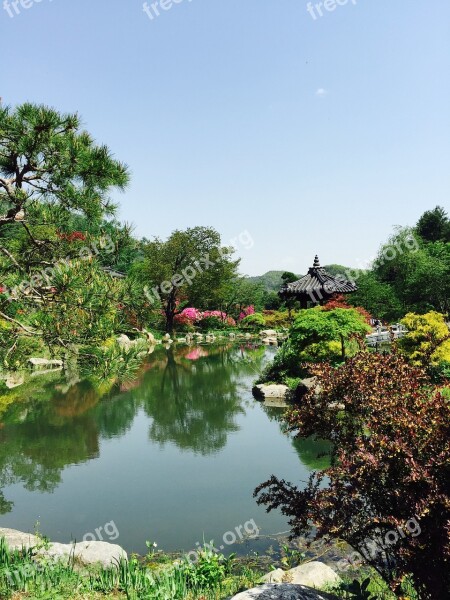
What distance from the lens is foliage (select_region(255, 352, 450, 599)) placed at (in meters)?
2.85

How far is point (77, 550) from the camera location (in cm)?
464

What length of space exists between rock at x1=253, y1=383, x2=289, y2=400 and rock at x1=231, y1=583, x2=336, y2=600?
1008cm

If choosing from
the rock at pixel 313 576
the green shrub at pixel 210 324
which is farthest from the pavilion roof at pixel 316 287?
the green shrub at pixel 210 324

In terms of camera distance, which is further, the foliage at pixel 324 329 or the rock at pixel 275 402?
the foliage at pixel 324 329

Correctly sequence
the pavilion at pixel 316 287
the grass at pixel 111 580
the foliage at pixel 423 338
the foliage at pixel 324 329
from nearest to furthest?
the grass at pixel 111 580 → the foliage at pixel 423 338 → the foliage at pixel 324 329 → the pavilion at pixel 316 287

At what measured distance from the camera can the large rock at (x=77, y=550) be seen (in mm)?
4387

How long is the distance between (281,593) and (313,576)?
1215mm

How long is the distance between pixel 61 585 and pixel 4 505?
142 inches

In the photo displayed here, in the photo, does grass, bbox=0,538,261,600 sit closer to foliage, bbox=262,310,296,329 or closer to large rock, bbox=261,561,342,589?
large rock, bbox=261,561,342,589

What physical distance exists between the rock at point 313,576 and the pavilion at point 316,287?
15066mm

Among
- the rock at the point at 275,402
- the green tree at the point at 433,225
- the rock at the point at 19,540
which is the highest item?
the green tree at the point at 433,225

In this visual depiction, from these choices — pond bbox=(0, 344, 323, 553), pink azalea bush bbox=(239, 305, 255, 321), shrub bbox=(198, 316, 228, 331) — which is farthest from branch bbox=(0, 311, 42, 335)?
pink azalea bush bbox=(239, 305, 255, 321)

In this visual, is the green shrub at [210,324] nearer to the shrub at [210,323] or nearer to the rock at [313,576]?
the shrub at [210,323]

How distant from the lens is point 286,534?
5.64 meters
